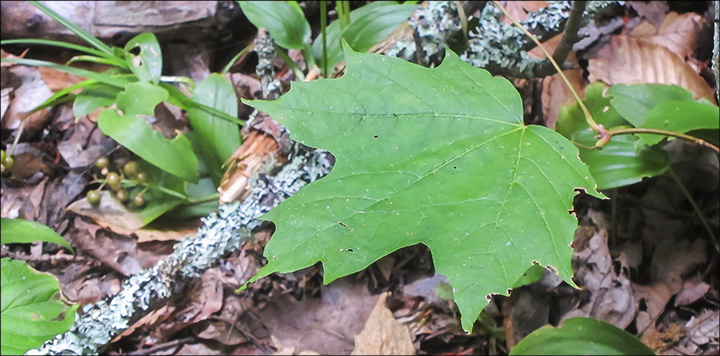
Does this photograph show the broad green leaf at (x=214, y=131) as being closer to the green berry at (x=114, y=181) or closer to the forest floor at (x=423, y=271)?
the forest floor at (x=423, y=271)

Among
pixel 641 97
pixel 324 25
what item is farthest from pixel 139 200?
pixel 641 97

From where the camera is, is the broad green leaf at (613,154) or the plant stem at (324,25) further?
the plant stem at (324,25)

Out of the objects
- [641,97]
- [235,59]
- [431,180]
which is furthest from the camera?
[235,59]

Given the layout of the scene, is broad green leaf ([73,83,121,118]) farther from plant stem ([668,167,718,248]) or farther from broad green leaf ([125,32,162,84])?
plant stem ([668,167,718,248])

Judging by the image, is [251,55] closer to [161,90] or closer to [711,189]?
Answer: [161,90]

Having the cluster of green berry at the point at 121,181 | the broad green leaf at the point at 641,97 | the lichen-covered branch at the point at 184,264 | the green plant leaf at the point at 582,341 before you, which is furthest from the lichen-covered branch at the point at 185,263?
the broad green leaf at the point at 641,97

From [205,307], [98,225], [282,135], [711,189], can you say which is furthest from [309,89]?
[711,189]

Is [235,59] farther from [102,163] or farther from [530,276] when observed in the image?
[530,276]
